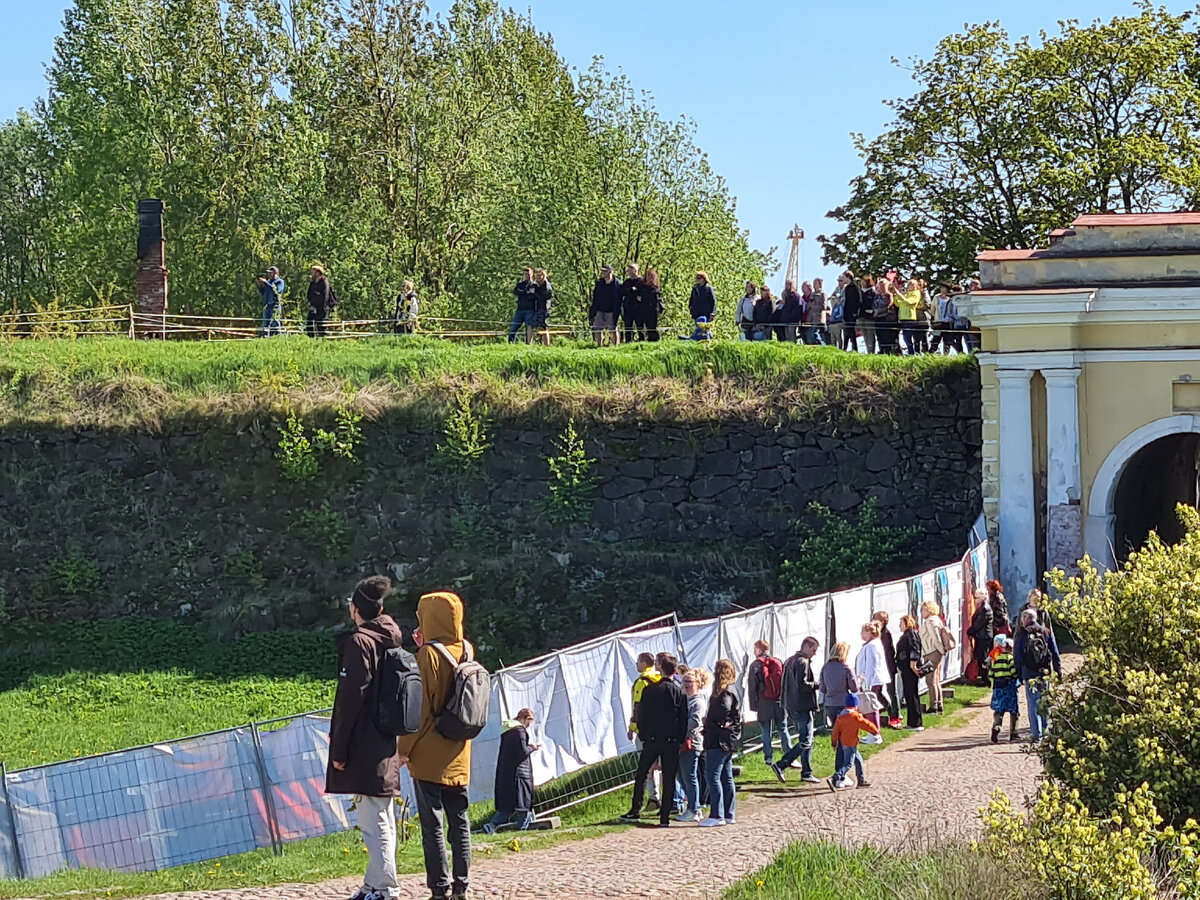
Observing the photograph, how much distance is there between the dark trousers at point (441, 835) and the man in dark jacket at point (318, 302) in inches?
814

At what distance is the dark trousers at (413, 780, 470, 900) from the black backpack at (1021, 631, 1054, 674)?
846cm

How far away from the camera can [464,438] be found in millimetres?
25359

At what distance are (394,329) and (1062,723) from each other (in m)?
26.0

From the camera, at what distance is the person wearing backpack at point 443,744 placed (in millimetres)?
8844

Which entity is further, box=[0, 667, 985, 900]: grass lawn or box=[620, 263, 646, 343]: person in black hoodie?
box=[620, 263, 646, 343]: person in black hoodie

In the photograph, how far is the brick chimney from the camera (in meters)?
30.5

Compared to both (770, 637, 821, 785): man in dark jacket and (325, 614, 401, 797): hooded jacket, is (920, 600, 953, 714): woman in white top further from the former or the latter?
(325, 614, 401, 797): hooded jacket

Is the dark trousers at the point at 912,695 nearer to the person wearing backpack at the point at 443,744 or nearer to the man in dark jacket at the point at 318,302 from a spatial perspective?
the person wearing backpack at the point at 443,744

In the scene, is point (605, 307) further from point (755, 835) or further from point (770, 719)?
point (755, 835)

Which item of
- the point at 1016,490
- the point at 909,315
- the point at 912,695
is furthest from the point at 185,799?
the point at 909,315

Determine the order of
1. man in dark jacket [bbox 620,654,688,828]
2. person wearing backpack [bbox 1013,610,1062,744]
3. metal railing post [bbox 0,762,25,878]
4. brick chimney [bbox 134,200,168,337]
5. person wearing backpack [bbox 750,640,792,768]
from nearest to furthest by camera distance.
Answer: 1. man in dark jacket [bbox 620,654,688,828]
2. metal railing post [bbox 0,762,25,878]
3. person wearing backpack [bbox 750,640,792,768]
4. person wearing backpack [bbox 1013,610,1062,744]
5. brick chimney [bbox 134,200,168,337]

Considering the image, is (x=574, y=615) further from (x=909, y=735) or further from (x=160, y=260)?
(x=160, y=260)

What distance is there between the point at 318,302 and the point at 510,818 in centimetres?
1758

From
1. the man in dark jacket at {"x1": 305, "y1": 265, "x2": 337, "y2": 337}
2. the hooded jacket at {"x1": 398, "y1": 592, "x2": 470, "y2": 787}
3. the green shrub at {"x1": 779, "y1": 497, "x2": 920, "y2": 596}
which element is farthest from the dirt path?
the man in dark jacket at {"x1": 305, "y1": 265, "x2": 337, "y2": 337}
